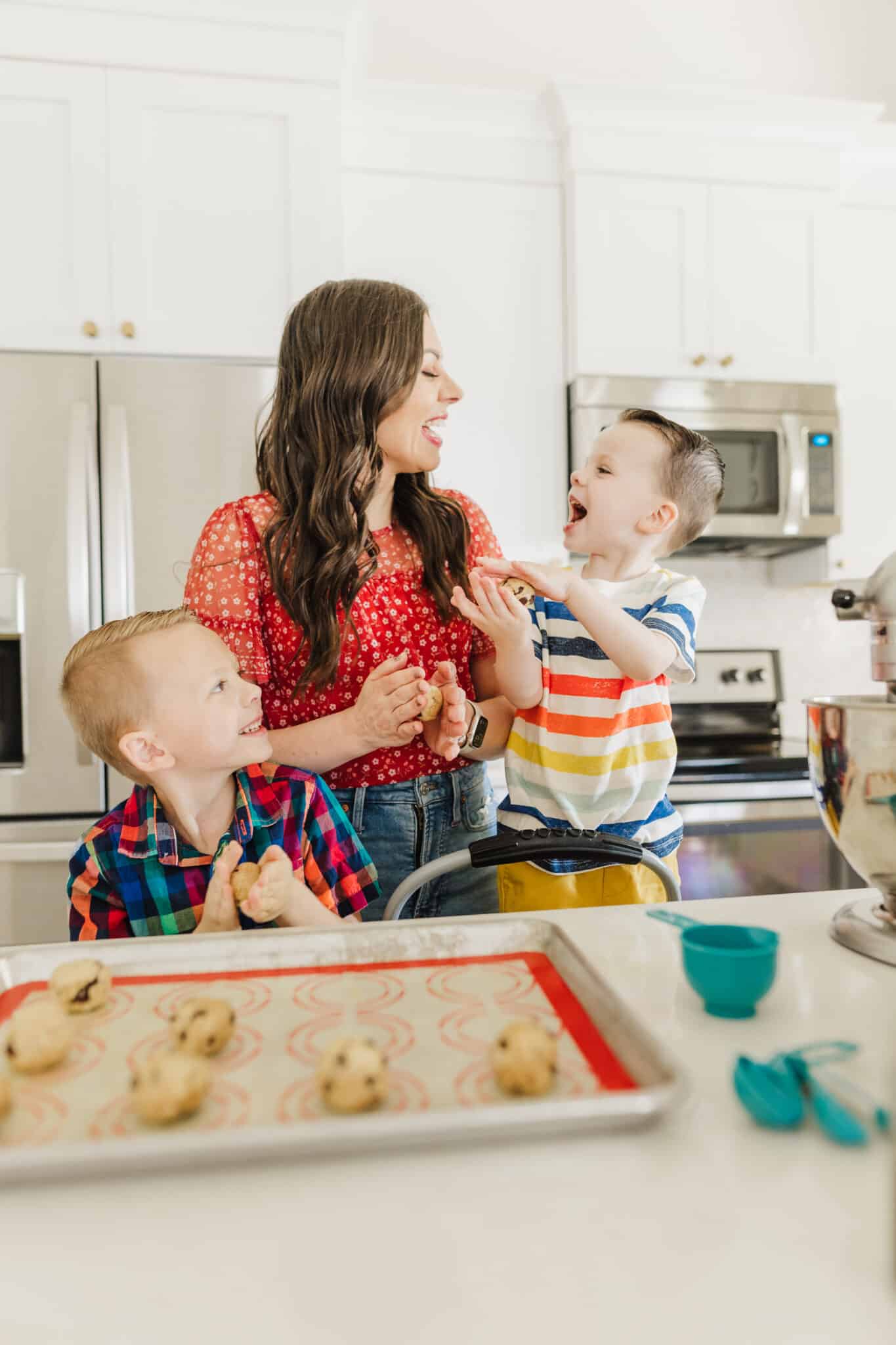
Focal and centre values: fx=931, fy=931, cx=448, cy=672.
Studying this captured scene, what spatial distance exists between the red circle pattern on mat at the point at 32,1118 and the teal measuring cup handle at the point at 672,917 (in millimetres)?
522

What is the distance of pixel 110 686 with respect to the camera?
1217 mm

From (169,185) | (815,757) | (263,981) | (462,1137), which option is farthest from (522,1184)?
(169,185)

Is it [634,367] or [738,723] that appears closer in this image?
[634,367]

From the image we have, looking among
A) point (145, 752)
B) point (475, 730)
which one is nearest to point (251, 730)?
point (145, 752)

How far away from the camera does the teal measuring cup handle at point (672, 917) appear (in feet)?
2.79

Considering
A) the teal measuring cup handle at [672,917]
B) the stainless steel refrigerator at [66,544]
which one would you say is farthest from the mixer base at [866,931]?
the stainless steel refrigerator at [66,544]

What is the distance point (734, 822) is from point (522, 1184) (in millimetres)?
2076

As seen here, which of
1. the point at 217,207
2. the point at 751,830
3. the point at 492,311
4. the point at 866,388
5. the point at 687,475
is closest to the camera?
the point at 687,475

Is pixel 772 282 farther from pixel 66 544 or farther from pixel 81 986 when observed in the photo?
pixel 81 986

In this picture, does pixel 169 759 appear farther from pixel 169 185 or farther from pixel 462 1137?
pixel 169 185

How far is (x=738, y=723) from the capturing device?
2.98m

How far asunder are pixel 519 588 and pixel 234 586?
420 mm

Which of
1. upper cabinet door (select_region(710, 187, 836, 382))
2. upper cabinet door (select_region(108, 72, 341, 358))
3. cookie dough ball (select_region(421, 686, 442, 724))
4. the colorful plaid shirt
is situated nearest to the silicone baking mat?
the colorful plaid shirt

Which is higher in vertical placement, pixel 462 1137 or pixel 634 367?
pixel 634 367
